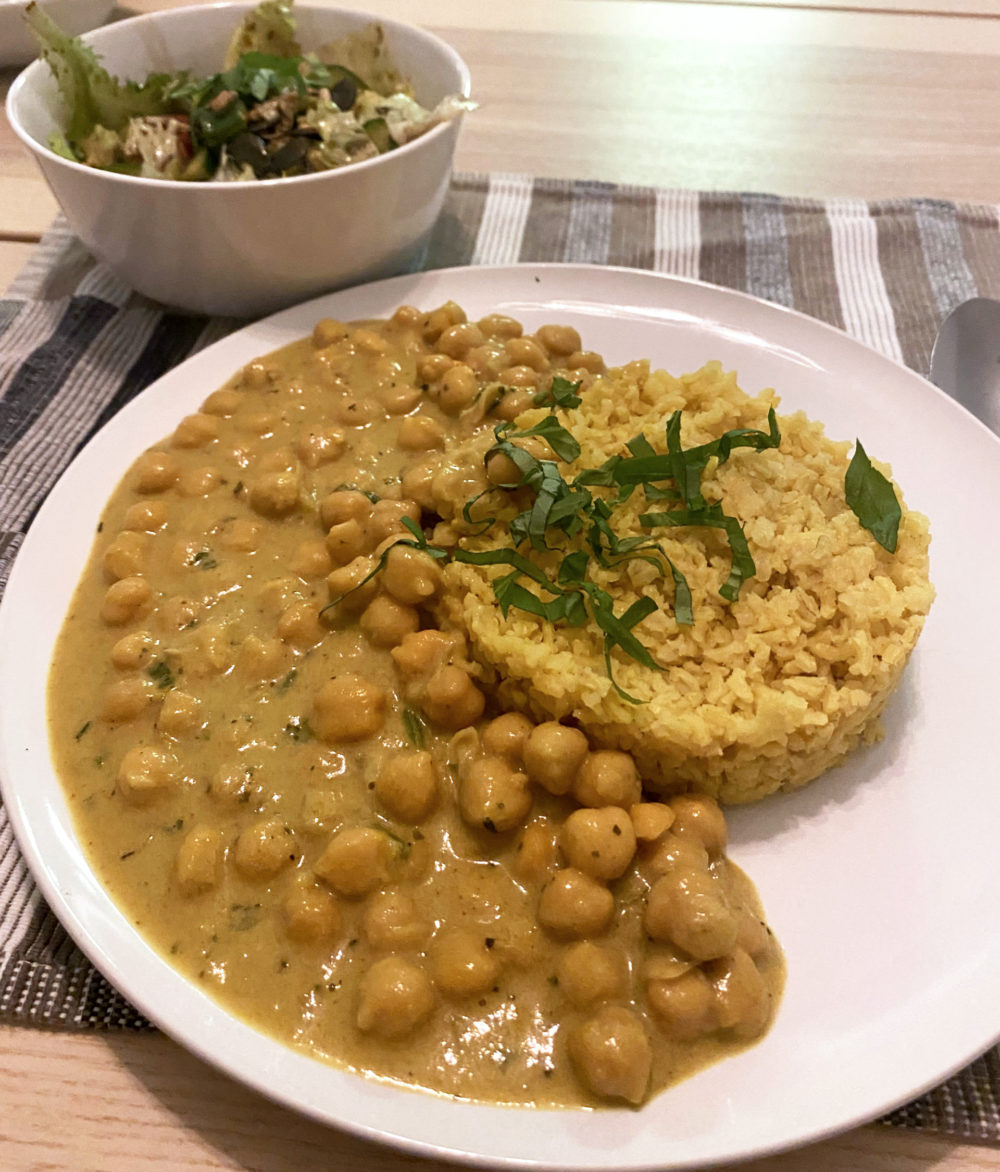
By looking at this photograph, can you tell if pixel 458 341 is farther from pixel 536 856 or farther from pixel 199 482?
pixel 536 856

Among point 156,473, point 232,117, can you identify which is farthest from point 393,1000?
point 232,117

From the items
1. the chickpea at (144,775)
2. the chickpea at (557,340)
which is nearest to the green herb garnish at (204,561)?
the chickpea at (144,775)

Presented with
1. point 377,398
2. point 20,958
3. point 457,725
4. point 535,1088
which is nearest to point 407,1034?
A: point 535,1088

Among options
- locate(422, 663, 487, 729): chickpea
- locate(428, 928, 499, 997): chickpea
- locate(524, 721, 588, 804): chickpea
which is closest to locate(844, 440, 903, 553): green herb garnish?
locate(524, 721, 588, 804): chickpea


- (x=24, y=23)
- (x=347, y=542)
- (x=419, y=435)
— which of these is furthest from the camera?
(x=24, y=23)

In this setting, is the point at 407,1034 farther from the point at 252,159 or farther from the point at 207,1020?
the point at 252,159
